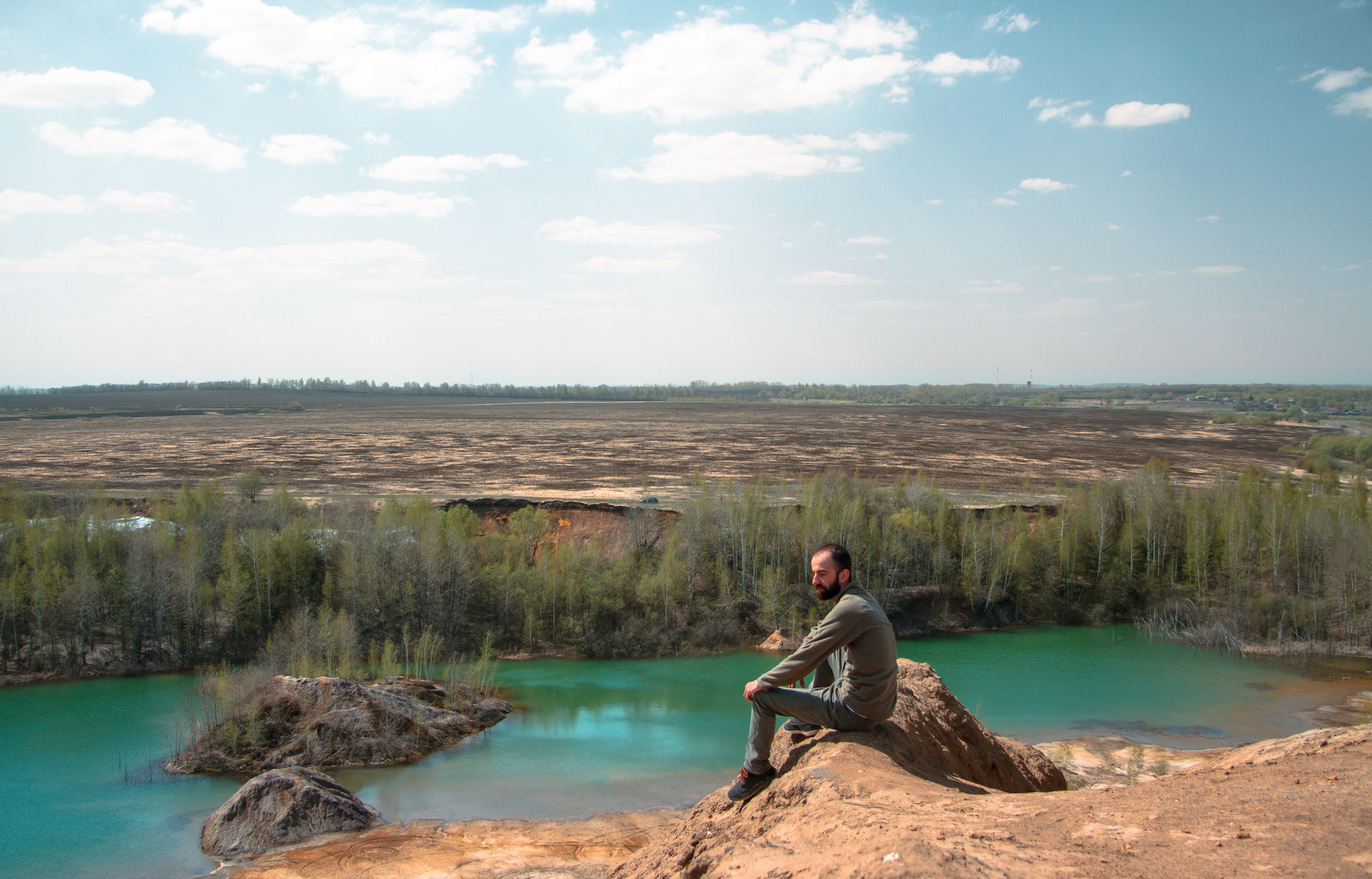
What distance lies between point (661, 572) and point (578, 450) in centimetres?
5243

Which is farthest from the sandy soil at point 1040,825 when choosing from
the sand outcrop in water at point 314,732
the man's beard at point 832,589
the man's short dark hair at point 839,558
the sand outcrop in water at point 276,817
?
the sand outcrop in water at point 314,732

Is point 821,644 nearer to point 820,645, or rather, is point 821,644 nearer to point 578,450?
point 820,645

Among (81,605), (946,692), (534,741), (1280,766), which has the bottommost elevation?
(534,741)

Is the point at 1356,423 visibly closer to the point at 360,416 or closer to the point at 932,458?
the point at 932,458

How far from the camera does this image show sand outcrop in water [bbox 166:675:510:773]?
22164mm

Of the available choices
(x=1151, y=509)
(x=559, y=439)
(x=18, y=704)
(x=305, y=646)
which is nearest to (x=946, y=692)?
(x=305, y=646)

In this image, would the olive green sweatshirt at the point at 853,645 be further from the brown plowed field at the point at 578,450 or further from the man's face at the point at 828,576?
the brown plowed field at the point at 578,450

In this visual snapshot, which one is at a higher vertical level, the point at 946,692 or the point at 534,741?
the point at 946,692

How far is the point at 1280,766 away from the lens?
7.29m

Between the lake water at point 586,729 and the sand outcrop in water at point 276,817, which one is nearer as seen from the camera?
the sand outcrop in water at point 276,817

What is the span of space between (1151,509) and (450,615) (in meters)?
34.4

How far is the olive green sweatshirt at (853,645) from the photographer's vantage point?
6.48 metres

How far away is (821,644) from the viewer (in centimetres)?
652

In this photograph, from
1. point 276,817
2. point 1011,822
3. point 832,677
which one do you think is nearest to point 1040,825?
point 1011,822
